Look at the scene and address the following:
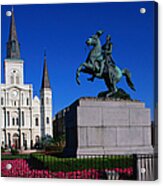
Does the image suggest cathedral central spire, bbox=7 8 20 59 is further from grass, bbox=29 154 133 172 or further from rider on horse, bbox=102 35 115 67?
grass, bbox=29 154 133 172

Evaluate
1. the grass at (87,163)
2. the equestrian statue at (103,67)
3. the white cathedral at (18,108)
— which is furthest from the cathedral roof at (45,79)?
the grass at (87,163)

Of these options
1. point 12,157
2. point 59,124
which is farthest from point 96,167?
point 12,157

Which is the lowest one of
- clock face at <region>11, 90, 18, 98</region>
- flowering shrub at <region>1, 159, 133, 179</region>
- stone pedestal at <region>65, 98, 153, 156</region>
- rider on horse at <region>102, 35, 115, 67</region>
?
flowering shrub at <region>1, 159, 133, 179</region>

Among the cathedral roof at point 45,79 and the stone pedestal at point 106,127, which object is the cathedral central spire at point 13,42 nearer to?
the cathedral roof at point 45,79

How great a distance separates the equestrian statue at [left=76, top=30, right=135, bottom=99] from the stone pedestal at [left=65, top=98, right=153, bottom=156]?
11 centimetres

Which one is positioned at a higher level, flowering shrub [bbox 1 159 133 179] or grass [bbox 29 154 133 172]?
grass [bbox 29 154 133 172]

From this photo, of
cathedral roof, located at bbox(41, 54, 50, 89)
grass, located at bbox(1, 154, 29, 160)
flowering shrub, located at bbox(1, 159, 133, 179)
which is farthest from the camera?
grass, located at bbox(1, 154, 29, 160)

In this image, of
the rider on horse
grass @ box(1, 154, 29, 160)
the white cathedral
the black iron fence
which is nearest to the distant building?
the white cathedral

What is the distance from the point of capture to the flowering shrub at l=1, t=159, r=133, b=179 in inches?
226

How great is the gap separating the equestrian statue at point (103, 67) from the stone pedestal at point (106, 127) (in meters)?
0.11

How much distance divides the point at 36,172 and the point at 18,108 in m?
0.61

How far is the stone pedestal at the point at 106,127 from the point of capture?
5.77 meters

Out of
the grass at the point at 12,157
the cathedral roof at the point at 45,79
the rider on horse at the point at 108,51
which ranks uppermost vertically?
the rider on horse at the point at 108,51

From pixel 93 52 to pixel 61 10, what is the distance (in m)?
0.47
